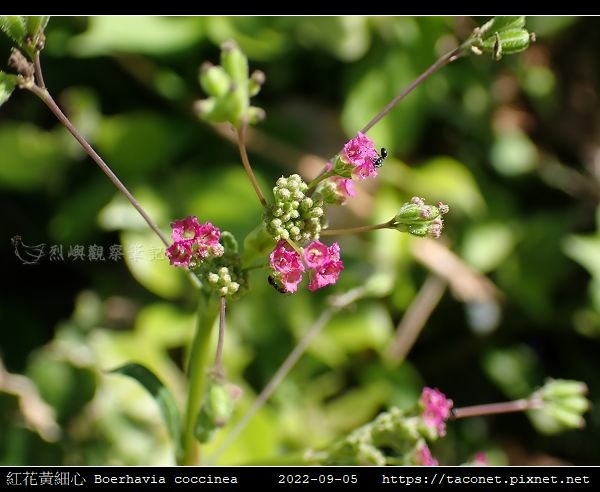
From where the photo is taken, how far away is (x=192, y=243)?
831mm

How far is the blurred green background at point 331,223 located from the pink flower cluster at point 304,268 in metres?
0.85

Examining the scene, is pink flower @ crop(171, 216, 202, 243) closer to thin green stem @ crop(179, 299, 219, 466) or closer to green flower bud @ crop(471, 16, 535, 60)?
thin green stem @ crop(179, 299, 219, 466)

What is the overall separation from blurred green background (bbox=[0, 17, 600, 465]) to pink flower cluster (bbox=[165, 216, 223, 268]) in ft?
2.71

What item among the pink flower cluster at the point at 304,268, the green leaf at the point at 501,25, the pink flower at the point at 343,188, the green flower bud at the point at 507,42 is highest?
the green leaf at the point at 501,25

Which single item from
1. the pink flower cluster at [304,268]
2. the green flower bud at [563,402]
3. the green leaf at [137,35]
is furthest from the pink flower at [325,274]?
the green leaf at [137,35]

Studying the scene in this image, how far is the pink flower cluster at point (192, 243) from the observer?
0.83 metres

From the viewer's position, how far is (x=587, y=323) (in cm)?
208

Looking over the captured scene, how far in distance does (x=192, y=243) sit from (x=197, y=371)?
26 centimetres

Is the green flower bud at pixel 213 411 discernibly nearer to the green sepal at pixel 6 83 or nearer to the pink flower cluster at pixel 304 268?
the pink flower cluster at pixel 304 268

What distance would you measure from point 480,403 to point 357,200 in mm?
653

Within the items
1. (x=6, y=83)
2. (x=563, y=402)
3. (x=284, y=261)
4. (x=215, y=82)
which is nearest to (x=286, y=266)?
(x=284, y=261)

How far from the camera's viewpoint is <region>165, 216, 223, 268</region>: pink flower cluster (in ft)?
2.71

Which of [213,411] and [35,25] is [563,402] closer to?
[213,411]

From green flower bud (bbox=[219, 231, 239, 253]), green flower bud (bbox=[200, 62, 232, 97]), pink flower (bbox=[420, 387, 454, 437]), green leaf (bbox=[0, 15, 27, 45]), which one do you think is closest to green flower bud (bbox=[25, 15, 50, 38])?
green leaf (bbox=[0, 15, 27, 45])
